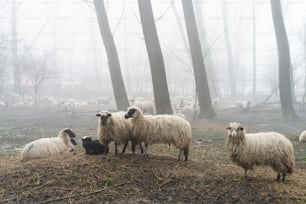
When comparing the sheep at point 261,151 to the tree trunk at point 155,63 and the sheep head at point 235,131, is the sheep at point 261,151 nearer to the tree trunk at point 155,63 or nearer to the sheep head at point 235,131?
the sheep head at point 235,131

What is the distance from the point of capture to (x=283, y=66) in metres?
16.6

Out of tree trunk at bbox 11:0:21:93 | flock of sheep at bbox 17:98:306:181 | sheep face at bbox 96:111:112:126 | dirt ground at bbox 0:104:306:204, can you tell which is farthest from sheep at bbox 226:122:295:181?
tree trunk at bbox 11:0:21:93

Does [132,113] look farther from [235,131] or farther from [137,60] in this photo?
[137,60]

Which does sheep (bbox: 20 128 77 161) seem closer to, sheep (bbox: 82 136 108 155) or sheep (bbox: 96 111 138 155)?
sheep (bbox: 82 136 108 155)

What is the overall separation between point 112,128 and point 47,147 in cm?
240

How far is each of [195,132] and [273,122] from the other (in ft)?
17.7

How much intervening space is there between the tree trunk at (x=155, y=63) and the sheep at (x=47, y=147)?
4.19 metres

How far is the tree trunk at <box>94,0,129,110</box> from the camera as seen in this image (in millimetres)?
15516

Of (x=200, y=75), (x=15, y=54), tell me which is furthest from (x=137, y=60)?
(x=200, y=75)

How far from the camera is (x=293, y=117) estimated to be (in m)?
16.4

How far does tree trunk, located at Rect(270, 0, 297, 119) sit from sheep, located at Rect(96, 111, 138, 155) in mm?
11493

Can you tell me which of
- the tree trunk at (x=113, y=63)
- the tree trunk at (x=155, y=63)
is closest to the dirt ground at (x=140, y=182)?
the tree trunk at (x=155, y=63)

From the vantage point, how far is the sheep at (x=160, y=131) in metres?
7.26

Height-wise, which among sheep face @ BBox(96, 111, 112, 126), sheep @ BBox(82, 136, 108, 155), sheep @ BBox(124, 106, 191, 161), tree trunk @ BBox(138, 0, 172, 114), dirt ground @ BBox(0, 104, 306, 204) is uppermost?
tree trunk @ BBox(138, 0, 172, 114)
